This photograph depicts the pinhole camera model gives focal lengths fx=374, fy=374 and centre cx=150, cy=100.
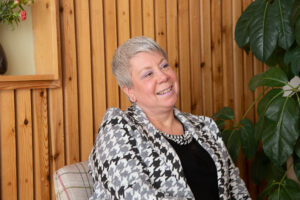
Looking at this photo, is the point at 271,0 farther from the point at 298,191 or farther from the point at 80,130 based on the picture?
the point at 80,130

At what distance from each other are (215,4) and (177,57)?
59cm

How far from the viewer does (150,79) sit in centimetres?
179

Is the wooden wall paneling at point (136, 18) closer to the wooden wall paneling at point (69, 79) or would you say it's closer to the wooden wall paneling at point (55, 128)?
the wooden wall paneling at point (69, 79)

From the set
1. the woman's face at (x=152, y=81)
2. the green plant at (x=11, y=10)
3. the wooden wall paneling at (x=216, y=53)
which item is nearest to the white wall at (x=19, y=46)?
the green plant at (x=11, y=10)

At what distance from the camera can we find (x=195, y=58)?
9.06 ft

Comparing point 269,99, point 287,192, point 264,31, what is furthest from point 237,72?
point 287,192

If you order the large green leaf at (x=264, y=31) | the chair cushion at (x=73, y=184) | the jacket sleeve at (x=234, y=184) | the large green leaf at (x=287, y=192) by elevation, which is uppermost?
the large green leaf at (x=264, y=31)

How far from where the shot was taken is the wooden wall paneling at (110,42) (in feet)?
7.51

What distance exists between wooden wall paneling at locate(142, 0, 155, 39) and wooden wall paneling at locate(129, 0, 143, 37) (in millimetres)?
35

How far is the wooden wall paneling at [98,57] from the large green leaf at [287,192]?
3.66ft

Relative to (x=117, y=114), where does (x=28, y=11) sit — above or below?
above

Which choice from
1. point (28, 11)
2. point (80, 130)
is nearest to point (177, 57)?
point (80, 130)

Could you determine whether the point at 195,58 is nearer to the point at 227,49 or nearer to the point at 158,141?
the point at 227,49

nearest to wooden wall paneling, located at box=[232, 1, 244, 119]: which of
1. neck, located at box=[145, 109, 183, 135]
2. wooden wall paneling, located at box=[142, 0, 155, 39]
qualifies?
wooden wall paneling, located at box=[142, 0, 155, 39]
